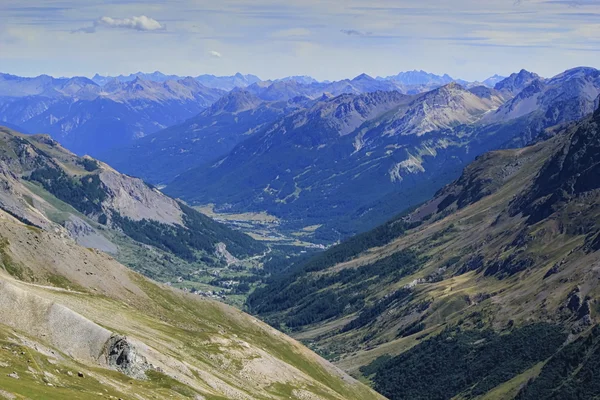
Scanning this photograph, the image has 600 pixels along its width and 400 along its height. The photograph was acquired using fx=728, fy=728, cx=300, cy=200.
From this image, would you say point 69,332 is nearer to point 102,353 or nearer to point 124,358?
point 102,353

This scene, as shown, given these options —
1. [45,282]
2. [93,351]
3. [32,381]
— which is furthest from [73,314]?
[45,282]

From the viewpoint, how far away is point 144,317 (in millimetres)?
180000

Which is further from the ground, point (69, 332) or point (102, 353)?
point (69, 332)

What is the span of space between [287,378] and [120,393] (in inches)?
2939

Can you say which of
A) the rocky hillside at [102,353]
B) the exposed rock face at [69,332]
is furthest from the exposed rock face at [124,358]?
the rocky hillside at [102,353]

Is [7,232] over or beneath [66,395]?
over

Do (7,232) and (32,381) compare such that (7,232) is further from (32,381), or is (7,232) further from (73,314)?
(32,381)

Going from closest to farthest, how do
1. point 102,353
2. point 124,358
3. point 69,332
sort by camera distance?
point 124,358 → point 102,353 → point 69,332

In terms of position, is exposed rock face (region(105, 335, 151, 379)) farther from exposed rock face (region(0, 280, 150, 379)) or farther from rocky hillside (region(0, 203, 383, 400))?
rocky hillside (region(0, 203, 383, 400))

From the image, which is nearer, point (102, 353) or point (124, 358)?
point (124, 358)

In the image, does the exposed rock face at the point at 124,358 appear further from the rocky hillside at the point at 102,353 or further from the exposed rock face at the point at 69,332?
the rocky hillside at the point at 102,353

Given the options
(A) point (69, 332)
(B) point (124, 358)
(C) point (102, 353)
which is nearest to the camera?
(B) point (124, 358)

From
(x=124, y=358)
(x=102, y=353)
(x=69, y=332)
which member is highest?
(x=69, y=332)

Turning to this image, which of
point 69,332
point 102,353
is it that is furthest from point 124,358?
point 69,332
